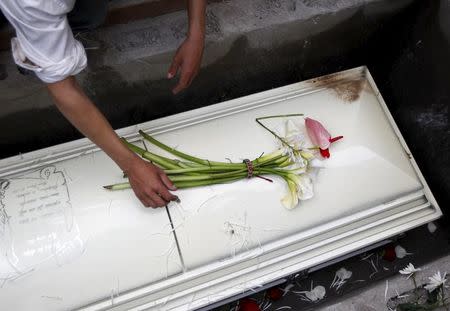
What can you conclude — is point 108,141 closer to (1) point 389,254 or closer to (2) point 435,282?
(2) point 435,282

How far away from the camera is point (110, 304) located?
62.9 inches

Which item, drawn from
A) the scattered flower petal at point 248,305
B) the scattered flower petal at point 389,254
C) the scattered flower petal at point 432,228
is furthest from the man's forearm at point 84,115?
the scattered flower petal at point 432,228

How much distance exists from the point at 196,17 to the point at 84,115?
2.03ft

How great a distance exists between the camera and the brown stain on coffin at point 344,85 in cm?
208

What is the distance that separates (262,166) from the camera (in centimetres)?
180

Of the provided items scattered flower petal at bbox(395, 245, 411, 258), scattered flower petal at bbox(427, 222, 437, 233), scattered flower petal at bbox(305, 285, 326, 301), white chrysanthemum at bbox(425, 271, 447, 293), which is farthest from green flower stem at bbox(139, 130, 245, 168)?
scattered flower petal at bbox(427, 222, 437, 233)

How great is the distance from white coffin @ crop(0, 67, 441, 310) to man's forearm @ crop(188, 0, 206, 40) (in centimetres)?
49

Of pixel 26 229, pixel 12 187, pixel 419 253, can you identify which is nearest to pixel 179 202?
pixel 26 229

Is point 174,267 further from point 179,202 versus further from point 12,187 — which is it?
point 12,187

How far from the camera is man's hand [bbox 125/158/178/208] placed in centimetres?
151

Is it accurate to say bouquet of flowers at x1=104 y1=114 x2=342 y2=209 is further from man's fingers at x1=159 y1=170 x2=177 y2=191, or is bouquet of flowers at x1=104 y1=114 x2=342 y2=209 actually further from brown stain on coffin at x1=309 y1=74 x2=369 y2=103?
brown stain on coffin at x1=309 y1=74 x2=369 y2=103

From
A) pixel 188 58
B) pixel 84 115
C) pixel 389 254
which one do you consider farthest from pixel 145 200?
pixel 389 254

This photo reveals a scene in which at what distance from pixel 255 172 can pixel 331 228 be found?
1.41ft

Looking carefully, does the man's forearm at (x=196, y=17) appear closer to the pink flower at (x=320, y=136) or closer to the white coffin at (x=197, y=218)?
the white coffin at (x=197, y=218)
